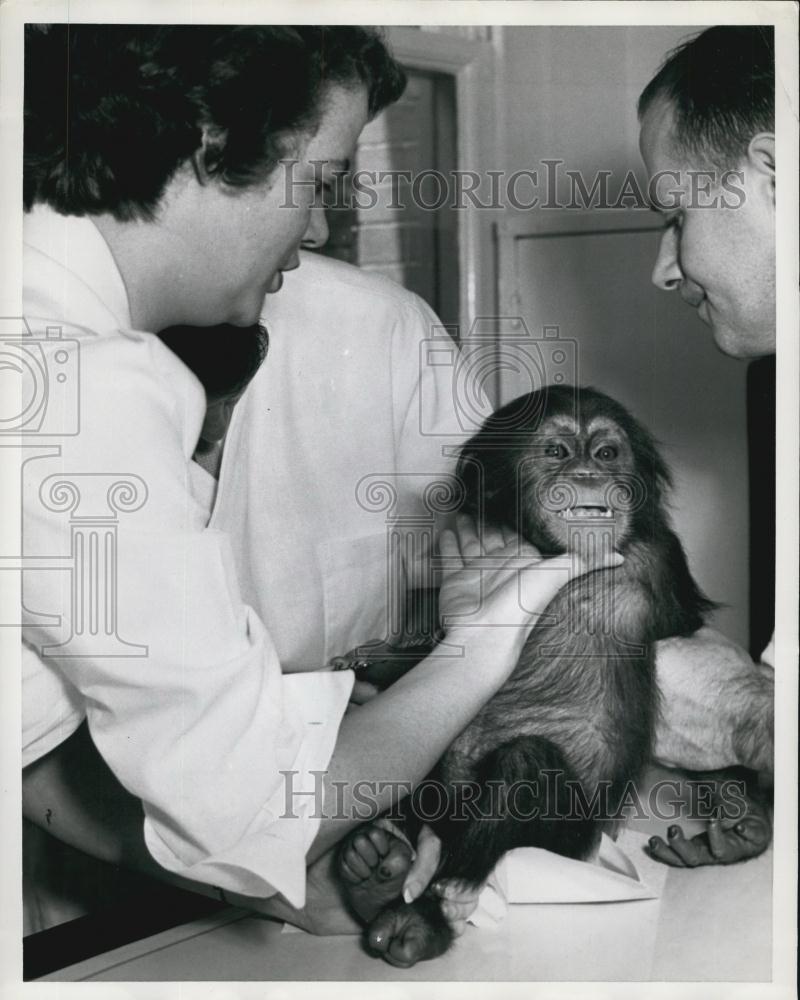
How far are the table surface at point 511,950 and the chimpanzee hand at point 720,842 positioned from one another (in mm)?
28

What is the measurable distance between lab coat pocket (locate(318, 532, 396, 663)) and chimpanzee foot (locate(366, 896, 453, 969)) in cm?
29

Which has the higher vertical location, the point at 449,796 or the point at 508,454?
the point at 508,454

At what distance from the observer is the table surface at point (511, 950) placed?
1.31m

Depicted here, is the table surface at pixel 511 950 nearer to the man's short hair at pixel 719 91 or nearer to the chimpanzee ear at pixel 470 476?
the chimpanzee ear at pixel 470 476

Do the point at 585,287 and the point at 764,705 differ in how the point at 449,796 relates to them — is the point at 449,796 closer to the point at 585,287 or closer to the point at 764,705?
the point at 764,705

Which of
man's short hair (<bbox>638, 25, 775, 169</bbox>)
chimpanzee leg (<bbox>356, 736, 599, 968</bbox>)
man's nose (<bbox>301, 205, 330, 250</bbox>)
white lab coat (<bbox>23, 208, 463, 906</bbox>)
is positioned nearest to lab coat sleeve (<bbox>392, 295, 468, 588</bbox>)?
white lab coat (<bbox>23, 208, 463, 906</bbox>)

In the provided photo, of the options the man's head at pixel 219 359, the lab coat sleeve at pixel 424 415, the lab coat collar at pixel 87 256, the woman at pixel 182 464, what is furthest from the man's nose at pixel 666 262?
the lab coat collar at pixel 87 256

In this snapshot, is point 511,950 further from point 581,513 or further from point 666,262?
point 666,262

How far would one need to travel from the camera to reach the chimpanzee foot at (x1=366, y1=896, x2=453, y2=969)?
1.29 m

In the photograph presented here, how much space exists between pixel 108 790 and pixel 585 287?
786 mm

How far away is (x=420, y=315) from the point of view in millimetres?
1348

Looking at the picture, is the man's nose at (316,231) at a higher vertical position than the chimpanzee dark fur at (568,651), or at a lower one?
higher

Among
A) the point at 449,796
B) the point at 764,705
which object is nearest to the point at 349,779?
the point at 449,796

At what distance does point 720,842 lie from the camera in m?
1.36
